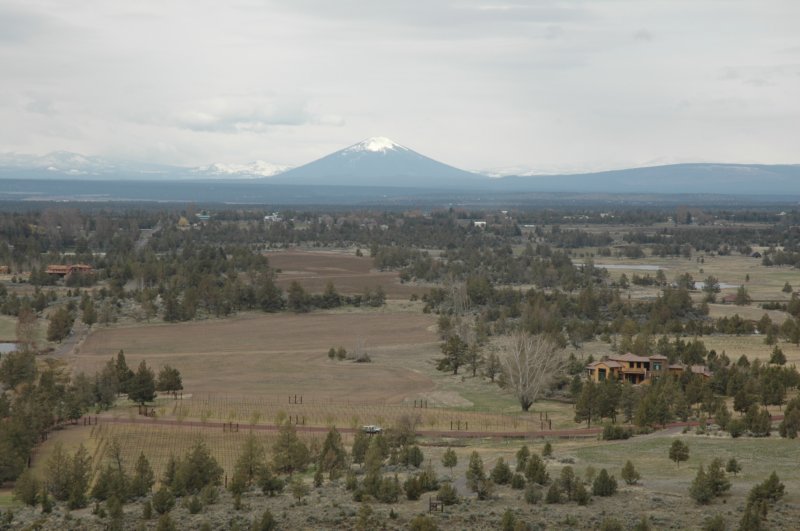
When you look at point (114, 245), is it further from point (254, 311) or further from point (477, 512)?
point (477, 512)

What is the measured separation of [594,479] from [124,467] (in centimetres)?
1863

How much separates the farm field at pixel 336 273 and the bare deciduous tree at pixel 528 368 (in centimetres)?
4915

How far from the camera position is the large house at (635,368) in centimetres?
5958

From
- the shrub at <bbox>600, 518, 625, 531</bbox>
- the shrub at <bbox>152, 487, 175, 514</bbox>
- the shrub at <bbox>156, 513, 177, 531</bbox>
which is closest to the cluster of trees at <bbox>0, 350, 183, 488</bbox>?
the shrub at <bbox>152, 487, 175, 514</bbox>

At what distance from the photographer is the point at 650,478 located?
36938mm

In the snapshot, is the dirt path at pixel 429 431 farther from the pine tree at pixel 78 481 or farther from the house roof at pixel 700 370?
the house roof at pixel 700 370

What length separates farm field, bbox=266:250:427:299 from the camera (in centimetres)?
11344

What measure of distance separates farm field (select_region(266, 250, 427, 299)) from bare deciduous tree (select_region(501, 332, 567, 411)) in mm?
49148

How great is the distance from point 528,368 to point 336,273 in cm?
7597

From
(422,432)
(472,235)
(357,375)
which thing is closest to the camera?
(422,432)

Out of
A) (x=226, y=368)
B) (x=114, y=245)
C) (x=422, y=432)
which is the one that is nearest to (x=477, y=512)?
(x=422, y=432)

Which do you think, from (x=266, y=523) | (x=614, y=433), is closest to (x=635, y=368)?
(x=614, y=433)

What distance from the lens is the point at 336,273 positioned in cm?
12938

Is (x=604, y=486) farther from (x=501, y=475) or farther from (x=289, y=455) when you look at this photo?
(x=289, y=455)
